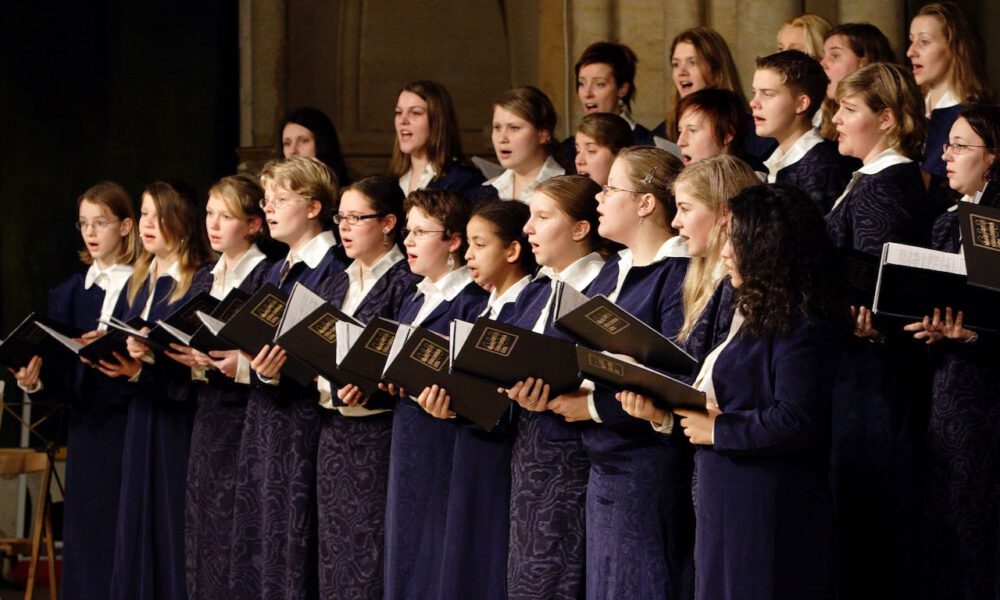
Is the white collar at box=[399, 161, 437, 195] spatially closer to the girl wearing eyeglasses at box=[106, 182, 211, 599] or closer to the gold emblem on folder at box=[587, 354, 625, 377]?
the girl wearing eyeglasses at box=[106, 182, 211, 599]

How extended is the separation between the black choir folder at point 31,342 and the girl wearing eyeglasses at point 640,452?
2358mm

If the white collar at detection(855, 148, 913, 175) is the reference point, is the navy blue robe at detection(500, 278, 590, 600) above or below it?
below

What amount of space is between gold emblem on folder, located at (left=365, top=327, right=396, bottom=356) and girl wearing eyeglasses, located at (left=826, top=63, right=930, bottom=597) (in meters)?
1.18

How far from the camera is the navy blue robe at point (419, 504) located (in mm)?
4227

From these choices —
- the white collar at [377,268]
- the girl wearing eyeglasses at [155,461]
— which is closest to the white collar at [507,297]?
the white collar at [377,268]

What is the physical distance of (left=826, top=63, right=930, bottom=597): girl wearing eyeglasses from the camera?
3.64m

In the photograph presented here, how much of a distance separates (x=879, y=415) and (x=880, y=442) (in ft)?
0.21

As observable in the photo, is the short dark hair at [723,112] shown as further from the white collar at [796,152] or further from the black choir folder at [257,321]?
the black choir folder at [257,321]

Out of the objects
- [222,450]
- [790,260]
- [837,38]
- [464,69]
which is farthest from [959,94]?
[464,69]

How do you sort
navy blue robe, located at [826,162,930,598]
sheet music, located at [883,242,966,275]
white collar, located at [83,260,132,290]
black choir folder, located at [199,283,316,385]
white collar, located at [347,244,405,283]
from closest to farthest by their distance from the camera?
sheet music, located at [883,242,966,275], navy blue robe, located at [826,162,930,598], black choir folder, located at [199,283,316,385], white collar, located at [347,244,405,283], white collar, located at [83,260,132,290]

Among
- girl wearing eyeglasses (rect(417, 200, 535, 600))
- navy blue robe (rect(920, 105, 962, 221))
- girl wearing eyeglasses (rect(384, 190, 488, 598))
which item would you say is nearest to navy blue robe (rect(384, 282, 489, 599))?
girl wearing eyeglasses (rect(384, 190, 488, 598))

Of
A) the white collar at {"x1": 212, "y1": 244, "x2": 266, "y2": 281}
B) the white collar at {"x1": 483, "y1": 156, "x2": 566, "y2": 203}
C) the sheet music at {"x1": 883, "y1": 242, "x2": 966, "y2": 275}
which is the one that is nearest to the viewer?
the sheet music at {"x1": 883, "y1": 242, "x2": 966, "y2": 275}

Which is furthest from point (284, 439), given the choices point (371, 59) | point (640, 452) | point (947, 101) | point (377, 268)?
Answer: point (371, 59)

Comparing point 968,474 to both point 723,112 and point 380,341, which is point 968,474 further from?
point 380,341
